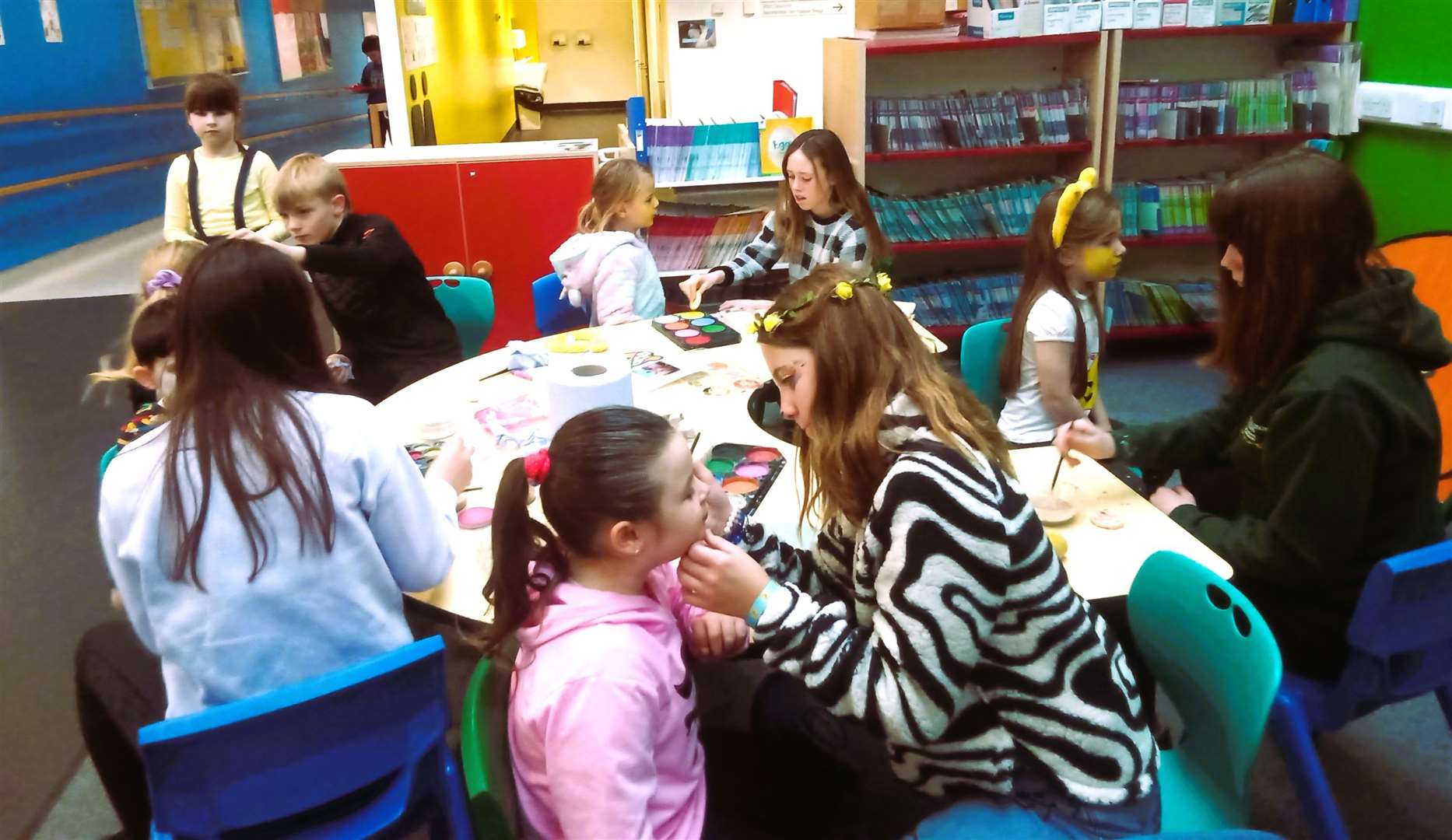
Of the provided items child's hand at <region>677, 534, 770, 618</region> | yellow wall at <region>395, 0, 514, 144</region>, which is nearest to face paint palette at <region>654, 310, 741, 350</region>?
child's hand at <region>677, 534, 770, 618</region>

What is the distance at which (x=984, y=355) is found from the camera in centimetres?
272

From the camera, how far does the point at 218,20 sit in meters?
9.05

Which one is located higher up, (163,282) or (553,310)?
(163,282)

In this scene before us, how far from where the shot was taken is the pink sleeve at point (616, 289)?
3.12 meters

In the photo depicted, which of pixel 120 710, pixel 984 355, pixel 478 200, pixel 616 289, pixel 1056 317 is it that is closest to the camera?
pixel 120 710

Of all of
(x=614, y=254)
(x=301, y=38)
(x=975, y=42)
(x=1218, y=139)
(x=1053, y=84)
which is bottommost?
(x=614, y=254)

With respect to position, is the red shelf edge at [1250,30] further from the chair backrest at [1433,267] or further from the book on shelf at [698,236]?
the book on shelf at [698,236]

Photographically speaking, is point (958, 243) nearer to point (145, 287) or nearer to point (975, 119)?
point (975, 119)

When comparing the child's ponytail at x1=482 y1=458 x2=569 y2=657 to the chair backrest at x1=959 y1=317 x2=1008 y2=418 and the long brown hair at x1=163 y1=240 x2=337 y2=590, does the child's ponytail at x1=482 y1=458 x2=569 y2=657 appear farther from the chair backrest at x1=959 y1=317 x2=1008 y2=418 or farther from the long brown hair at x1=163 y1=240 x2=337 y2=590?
the chair backrest at x1=959 y1=317 x2=1008 y2=418

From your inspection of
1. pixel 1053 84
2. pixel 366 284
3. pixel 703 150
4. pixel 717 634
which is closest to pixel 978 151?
pixel 1053 84

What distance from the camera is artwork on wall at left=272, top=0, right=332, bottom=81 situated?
10.4 metres

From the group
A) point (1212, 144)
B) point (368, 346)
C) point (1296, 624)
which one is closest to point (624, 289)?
point (368, 346)

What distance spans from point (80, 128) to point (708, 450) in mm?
7075

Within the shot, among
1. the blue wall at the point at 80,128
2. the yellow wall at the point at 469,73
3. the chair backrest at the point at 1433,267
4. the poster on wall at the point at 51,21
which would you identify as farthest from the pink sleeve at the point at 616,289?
the poster on wall at the point at 51,21
